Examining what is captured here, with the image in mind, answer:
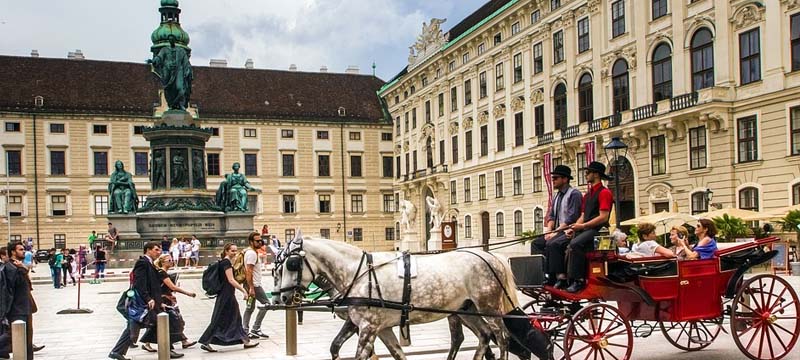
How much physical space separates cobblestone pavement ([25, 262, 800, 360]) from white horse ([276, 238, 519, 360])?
7.32ft

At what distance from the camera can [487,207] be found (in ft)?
157

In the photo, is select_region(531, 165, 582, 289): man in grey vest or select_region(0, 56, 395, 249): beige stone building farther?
select_region(0, 56, 395, 249): beige stone building

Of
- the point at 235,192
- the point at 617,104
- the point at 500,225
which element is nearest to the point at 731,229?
the point at 617,104

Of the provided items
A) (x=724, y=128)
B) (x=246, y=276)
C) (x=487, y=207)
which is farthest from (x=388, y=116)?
(x=246, y=276)

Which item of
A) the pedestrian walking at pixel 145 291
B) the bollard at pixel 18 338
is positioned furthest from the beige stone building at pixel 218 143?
the bollard at pixel 18 338

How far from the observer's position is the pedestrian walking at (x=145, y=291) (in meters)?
10.8

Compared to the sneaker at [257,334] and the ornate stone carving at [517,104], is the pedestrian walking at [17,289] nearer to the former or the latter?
the sneaker at [257,334]

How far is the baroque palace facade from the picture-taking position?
2745cm

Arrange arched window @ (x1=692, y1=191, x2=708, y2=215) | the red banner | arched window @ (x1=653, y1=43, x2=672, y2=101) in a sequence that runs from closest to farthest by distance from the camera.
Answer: arched window @ (x1=692, y1=191, x2=708, y2=215) → arched window @ (x1=653, y1=43, x2=672, y2=101) → the red banner

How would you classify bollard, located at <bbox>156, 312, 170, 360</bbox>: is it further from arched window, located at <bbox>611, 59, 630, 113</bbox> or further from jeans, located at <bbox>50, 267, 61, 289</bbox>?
arched window, located at <bbox>611, 59, 630, 113</bbox>

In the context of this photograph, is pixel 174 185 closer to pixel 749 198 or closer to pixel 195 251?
pixel 195 251

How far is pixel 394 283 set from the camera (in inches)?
329

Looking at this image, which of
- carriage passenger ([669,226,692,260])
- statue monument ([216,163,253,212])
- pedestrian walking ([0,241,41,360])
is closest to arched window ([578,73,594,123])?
statue monument ([216,163,253,212])

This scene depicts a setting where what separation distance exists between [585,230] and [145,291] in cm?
594
